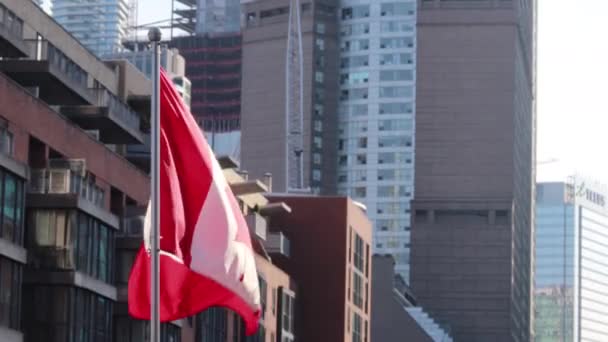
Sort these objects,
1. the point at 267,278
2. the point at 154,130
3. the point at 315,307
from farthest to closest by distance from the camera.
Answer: the point at 315,307 → the point at 267,278 → the point at 154,130

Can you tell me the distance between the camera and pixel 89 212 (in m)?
75.0

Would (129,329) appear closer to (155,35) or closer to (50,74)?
(50,74)

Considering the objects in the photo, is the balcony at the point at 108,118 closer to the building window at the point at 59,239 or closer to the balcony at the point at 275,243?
the building window at the point at 59,239

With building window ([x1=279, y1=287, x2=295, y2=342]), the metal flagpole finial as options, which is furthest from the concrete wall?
the metal flagpole finial

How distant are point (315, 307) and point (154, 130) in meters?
102

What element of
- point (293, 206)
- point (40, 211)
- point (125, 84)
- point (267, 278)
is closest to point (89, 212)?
point (40, 211)

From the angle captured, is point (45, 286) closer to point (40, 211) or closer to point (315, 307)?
point (40, 211)

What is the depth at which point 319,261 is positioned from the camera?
441 ft

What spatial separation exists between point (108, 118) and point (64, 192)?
13786 mm

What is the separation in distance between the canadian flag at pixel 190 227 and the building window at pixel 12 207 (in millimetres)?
33514

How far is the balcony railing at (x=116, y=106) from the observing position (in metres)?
88.1

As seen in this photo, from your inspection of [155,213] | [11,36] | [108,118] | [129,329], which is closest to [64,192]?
[11,36]

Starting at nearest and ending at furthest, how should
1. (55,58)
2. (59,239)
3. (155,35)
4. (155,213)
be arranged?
(155,213) → (155,35) → (59,239) → (55,58)

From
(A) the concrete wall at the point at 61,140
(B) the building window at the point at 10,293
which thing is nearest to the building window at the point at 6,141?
(A) the concrete wall at the point at 61,140
